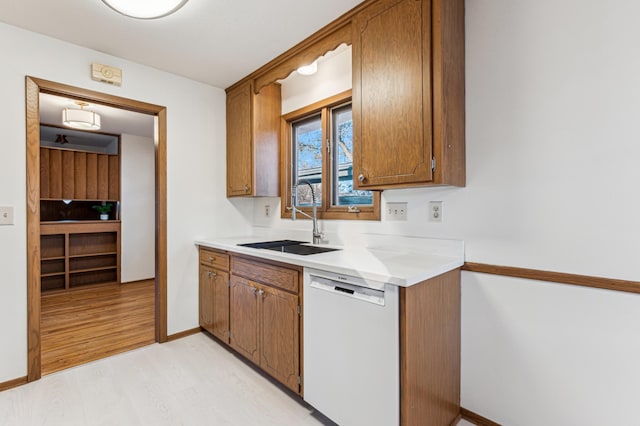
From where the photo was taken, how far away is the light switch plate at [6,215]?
2.00 m

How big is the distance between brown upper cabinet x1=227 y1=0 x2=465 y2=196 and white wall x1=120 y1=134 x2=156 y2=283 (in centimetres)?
398

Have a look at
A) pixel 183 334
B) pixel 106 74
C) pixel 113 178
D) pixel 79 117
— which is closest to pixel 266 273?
pixel 183 334

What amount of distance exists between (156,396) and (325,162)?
79.0 inches

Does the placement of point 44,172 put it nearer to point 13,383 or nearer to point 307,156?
point 13,383

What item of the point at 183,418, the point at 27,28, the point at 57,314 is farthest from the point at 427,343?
the point at 57,314

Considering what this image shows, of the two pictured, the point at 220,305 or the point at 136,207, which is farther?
the point at 136,207

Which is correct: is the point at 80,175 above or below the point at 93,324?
above

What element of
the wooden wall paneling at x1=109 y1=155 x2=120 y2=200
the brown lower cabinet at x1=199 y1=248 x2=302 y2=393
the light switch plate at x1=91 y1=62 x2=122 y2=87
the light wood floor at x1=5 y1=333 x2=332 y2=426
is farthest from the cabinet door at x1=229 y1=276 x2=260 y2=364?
the wooden wall paneling at x1=109 y1=155 x2=120 y2=200

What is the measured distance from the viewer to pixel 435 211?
1.86m

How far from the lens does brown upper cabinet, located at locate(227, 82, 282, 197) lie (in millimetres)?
2783

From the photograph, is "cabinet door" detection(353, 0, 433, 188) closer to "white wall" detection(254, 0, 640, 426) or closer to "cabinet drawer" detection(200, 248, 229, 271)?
"white wall" detection(254, 0, 640, 426)

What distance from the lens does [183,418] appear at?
1733 millimetres

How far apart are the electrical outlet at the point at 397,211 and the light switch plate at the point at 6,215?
2491 mm

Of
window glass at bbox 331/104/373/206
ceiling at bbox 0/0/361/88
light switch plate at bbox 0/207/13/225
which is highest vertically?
ceiling at bbox 0/0/361/88
